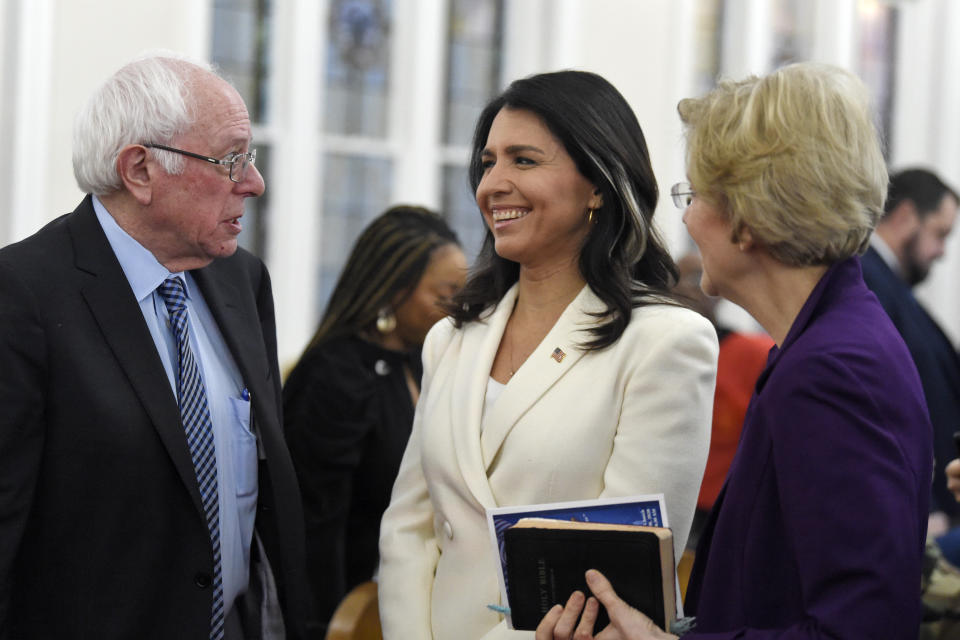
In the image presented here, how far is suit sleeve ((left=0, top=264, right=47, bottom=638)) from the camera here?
2.14 metres

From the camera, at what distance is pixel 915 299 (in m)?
4.93

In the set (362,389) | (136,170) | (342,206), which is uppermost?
(136,170)

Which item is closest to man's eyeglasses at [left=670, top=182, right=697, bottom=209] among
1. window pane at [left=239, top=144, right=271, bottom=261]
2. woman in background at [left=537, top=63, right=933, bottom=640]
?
woman in background at [left=537, top=63, right=933, bottom=640]

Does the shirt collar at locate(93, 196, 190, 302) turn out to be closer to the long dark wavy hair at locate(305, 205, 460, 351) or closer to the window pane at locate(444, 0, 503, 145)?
the long dark wavy hair at locate(305, 205, 460, 351)

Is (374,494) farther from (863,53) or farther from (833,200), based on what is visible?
(863,53)

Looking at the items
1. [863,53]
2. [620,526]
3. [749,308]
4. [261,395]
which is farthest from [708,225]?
[863,53]

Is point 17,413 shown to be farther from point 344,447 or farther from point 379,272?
point 379,272

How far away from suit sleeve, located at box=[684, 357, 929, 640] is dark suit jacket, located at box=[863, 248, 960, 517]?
312cm

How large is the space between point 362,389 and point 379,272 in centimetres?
45

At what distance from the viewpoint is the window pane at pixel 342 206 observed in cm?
671

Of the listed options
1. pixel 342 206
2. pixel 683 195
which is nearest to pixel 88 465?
pixel 683 195

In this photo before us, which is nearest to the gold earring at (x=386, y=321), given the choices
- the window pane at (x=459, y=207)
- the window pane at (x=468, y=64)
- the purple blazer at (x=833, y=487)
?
the purple blazer at (x=833, y=487)

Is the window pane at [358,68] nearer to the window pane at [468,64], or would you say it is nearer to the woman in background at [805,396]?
the window pane at [468,64]

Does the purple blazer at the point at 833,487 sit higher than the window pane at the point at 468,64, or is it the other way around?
the window pane at the point at 468,64
